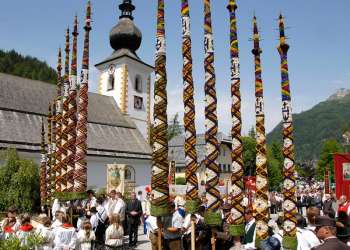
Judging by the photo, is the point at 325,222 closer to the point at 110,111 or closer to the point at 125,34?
the point at 110,111

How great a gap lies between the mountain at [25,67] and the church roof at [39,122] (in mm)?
33728

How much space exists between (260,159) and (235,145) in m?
0.74

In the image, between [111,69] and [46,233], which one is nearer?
[46,233]

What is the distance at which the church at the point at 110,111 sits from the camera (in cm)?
3091

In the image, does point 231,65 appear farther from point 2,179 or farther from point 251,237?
point 2,179

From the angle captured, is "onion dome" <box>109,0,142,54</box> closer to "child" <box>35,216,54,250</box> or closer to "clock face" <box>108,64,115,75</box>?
"clock face" <box>108,64,115,75</box>

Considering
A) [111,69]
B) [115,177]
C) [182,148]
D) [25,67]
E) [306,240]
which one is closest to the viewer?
[306,240]

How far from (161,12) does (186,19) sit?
660 millimetres

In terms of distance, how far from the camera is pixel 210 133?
29.8ft

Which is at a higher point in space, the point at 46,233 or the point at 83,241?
the point at 46,233

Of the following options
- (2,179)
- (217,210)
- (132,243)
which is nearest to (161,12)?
(217,210)

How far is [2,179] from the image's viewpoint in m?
23.0

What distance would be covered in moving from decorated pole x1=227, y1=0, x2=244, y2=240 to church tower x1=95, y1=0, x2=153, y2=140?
3230 centimetres

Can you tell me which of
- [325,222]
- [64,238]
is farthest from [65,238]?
[325,222]
